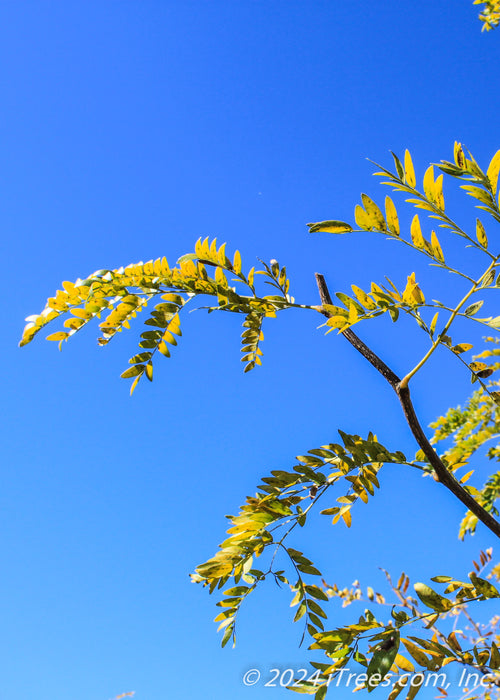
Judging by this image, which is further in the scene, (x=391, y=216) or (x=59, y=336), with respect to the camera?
(x=59, y=336)

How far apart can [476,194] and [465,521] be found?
979 millimetres

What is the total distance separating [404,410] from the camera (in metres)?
1.08

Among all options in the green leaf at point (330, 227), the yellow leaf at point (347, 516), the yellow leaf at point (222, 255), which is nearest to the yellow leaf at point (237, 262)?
the yellow leaf at point (222, 255)

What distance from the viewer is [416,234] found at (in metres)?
1.12

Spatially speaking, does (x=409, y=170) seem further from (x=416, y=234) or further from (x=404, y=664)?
(x=404, y=664)

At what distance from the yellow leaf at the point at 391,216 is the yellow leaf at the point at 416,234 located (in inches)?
1.3

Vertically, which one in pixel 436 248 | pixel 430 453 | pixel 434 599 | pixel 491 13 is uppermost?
pixel 491 13

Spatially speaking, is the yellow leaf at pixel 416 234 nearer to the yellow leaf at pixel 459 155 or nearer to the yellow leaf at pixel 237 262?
the yellow leaf at pixel 459 155

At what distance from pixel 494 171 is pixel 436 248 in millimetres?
179

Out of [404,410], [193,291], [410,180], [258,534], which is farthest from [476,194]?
[258,534]

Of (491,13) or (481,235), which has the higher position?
(491,13)

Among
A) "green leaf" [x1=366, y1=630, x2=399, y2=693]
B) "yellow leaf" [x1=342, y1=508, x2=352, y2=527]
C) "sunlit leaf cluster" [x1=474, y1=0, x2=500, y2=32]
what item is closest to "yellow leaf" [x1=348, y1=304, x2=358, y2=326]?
"yellow leaf" [x1=342, y1=508, x2=352, y2=527]

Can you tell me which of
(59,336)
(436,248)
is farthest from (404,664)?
(59,336)

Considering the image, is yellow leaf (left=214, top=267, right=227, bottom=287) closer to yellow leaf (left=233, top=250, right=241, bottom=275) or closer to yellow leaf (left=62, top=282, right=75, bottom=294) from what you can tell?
yellow leaf (left=233, top=250, right=241, bottom=275)
